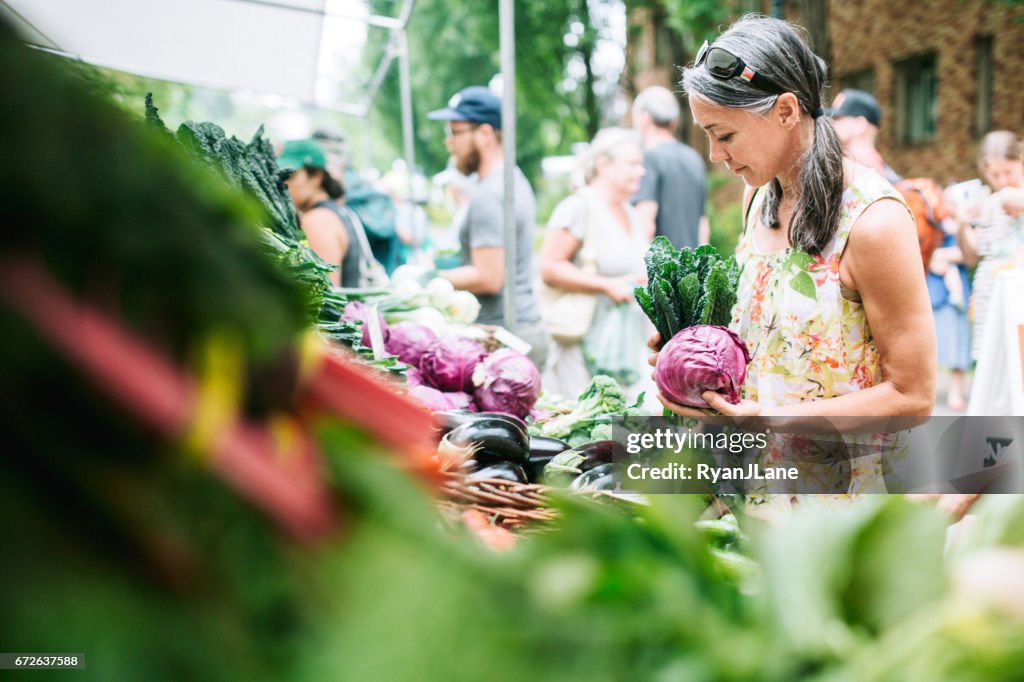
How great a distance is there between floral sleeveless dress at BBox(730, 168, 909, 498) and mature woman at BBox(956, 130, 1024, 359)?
401 centimetres

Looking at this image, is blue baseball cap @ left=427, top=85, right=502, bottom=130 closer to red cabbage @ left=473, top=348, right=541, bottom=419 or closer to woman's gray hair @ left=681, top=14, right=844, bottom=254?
red cabbage @ left=473, top=348, right=541, bottom=419

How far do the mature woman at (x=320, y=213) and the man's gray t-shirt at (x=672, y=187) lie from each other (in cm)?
171

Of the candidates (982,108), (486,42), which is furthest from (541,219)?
(982,108)

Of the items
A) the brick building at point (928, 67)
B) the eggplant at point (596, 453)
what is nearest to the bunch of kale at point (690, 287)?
the eggplant at point (596, 453)

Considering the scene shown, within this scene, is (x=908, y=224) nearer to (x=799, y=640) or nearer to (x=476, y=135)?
(x=799, y=640)

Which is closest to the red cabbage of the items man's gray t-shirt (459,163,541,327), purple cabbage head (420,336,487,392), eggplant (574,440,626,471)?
purple cabbage head (420,336,487,392)

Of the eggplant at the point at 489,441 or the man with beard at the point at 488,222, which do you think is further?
the man with beard at the point at 488,222

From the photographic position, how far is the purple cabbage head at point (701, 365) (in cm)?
175

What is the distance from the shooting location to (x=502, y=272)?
402cm

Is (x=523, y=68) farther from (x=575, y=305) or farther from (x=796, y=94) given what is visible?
(x=796, y=94)

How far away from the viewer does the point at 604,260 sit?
A: 4.35m

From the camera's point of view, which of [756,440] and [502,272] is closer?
[756,440]

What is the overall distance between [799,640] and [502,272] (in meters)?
3.57

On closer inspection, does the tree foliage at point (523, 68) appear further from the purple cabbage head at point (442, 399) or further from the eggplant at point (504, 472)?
the eggplant at point (504, 472)
